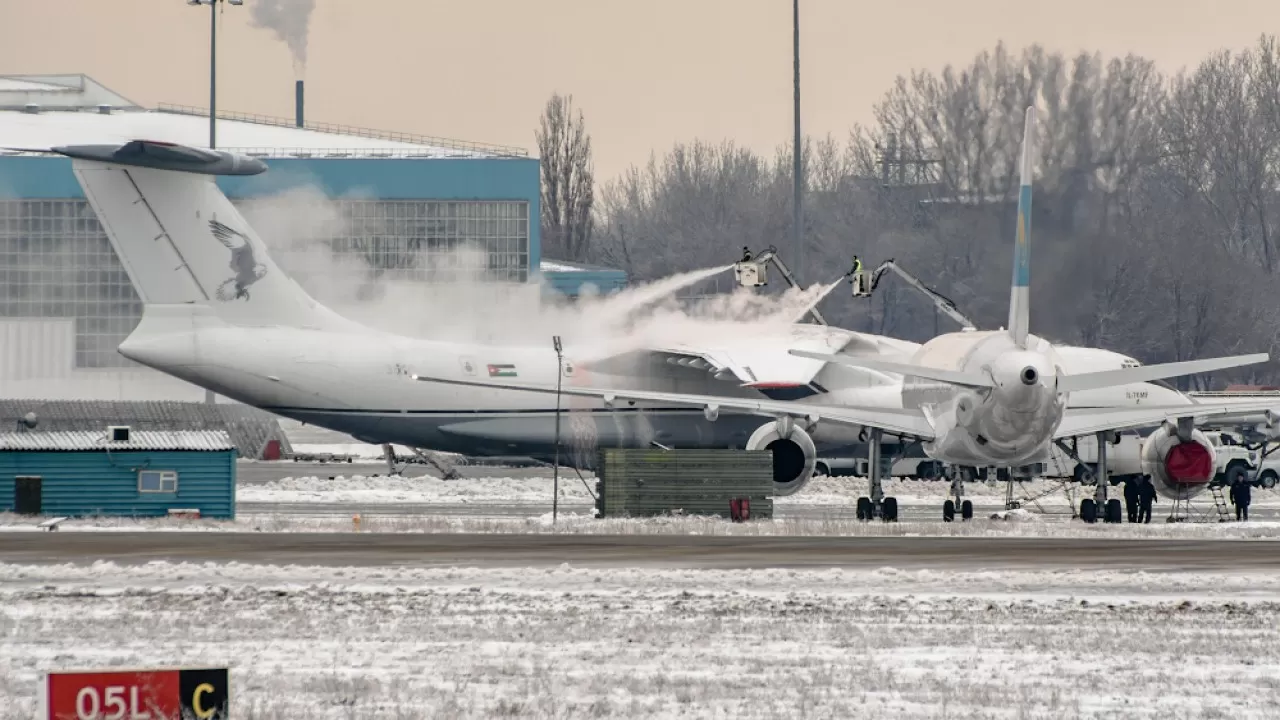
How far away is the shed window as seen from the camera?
43.9 metres

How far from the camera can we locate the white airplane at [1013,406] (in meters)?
38.8

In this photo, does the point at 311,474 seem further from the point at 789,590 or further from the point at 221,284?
the point at 789,590

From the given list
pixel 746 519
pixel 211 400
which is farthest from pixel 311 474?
pixel 746 519

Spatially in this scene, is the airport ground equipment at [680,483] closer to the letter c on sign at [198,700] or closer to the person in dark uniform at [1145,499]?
the person in dark uniform at [1145,499]

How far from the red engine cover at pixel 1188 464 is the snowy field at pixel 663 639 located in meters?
16.8

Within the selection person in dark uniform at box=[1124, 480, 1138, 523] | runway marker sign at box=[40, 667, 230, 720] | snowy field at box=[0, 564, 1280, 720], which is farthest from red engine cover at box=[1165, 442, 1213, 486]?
runway marker sign at box=[40, 667, 230, 720]

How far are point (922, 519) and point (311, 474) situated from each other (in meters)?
26.2

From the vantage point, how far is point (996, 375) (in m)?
39.1

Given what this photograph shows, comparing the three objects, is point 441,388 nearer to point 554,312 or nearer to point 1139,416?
point 554,312

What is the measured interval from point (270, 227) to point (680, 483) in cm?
4209

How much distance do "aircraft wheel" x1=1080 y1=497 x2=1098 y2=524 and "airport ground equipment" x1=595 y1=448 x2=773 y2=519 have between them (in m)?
6.74

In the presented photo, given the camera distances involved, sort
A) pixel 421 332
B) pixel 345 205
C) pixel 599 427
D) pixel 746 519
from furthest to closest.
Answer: pixel 345 205 < pixel 421 332 < pixel 599 427 < pixel 746 519

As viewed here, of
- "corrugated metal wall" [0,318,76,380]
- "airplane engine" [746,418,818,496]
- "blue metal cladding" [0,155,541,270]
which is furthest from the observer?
"blue metal cladding" [0,155,541,270]

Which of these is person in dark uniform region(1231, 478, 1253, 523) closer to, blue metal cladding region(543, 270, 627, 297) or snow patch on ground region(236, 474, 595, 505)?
snow patch on ground region(236, 474, 595, 505)
